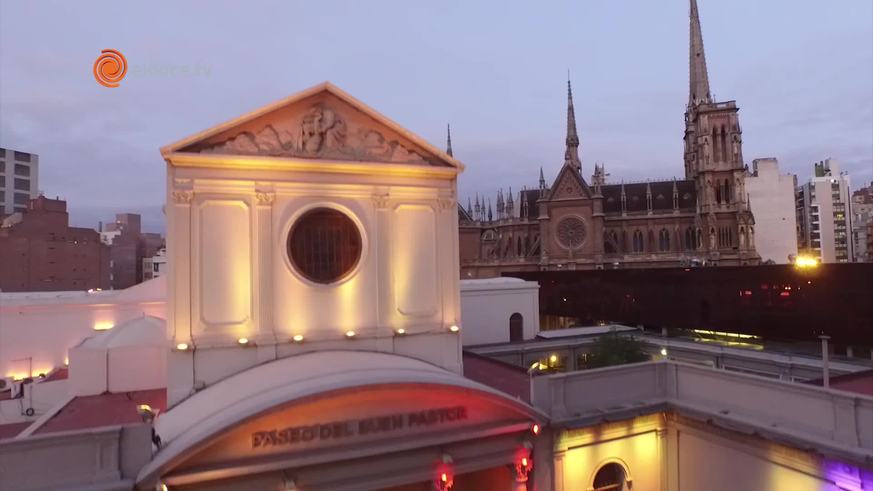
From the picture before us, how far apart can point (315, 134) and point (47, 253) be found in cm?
4938

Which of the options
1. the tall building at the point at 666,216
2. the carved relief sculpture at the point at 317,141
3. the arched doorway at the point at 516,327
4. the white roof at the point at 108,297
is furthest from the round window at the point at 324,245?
the tall building at the point at 666,216

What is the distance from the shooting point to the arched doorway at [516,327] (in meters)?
29.9

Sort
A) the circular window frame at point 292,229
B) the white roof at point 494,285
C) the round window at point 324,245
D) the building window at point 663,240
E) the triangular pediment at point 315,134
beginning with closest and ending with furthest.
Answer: the triangular pediment at point 315,134 < the circular window frame at point 292,229 < the round window at point 324,245 < the white roof at point 494,285 < the building window at point 663,240

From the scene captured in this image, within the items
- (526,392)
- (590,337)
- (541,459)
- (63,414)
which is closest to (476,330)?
(590,337)

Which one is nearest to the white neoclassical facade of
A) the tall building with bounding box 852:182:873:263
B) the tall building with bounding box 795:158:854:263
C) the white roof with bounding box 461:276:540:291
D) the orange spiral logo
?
the orange spiral logo

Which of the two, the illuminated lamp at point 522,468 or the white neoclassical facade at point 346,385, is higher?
the white neoclassical facade at point 346,385

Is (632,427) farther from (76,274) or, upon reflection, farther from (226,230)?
(76,274)

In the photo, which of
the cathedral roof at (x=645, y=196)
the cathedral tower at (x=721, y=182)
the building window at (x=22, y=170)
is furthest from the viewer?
the cathedral roof at (x=645, y=196)

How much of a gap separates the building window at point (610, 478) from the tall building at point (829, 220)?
108m

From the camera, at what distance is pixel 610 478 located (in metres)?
15.4

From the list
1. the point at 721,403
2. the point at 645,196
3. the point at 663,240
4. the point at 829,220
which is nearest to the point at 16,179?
the point at 721,403

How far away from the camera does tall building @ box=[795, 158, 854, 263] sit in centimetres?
10169

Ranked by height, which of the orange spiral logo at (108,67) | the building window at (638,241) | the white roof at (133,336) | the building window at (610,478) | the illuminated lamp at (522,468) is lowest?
the building window at (610,478)

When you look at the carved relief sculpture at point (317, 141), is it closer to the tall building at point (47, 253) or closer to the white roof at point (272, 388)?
the white roof at point (272, 388)
